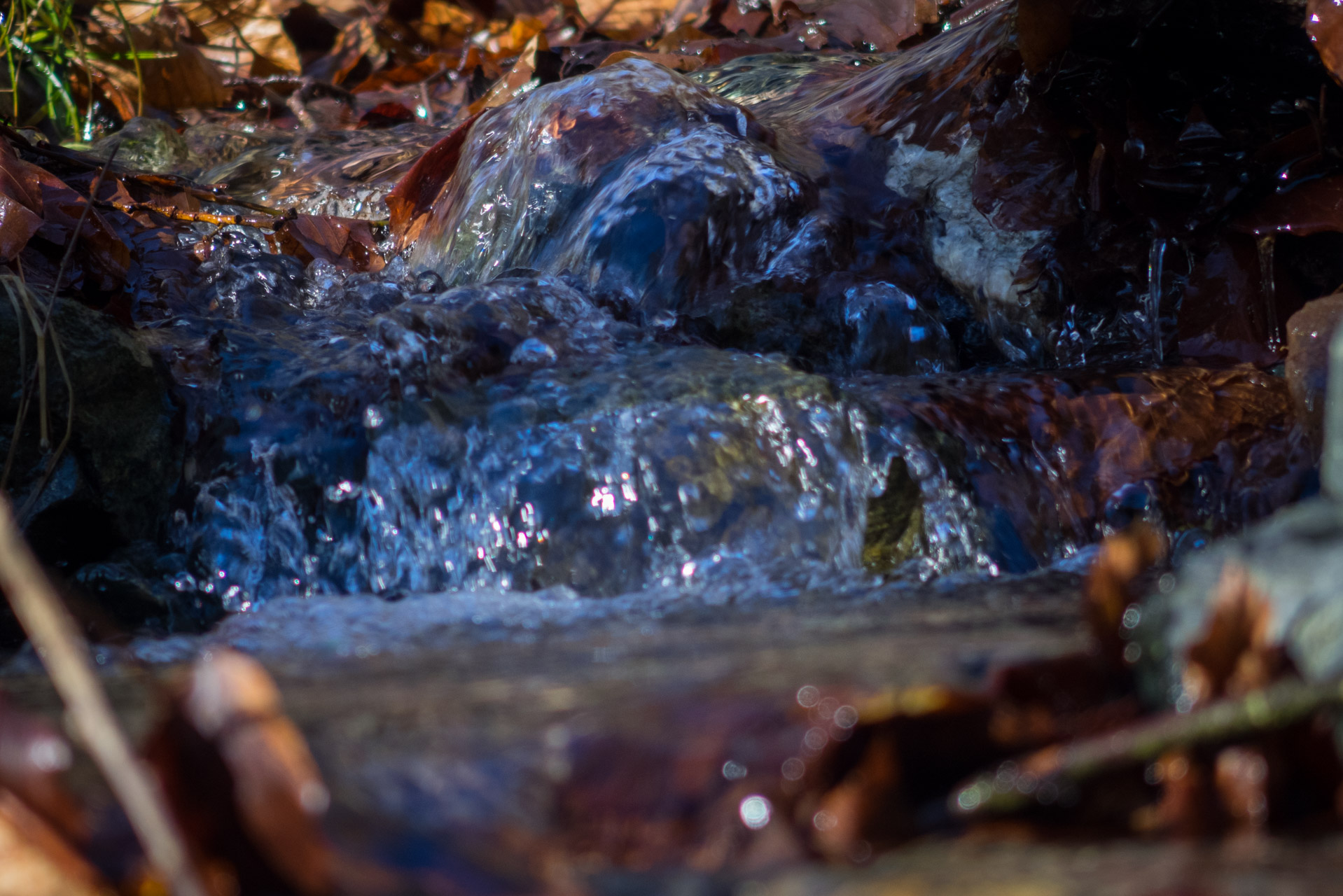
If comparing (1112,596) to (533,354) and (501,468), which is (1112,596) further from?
(533,354)

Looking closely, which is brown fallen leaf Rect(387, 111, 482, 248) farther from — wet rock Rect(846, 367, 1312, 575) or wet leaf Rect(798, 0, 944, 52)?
wet leaf Rect(798, 0, 944, 52)

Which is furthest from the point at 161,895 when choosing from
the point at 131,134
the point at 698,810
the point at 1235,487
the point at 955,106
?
the point at 131,134

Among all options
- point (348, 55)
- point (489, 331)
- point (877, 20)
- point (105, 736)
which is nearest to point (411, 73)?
point (348, 55)

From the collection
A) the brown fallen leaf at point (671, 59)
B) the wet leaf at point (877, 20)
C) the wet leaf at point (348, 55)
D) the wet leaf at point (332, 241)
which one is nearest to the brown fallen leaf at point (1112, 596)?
the wet leaf at point (332, 241)

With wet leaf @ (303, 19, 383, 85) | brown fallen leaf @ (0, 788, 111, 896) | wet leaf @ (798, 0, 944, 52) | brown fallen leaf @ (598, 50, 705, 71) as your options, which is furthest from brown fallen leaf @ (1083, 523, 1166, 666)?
wet leaf @ (303, 19, 383, 85)

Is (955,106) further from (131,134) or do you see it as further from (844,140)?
(131,134)

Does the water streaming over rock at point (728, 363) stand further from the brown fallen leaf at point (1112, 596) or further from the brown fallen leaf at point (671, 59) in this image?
the brown fallen leaf at point (671, 59)

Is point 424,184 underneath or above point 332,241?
above
